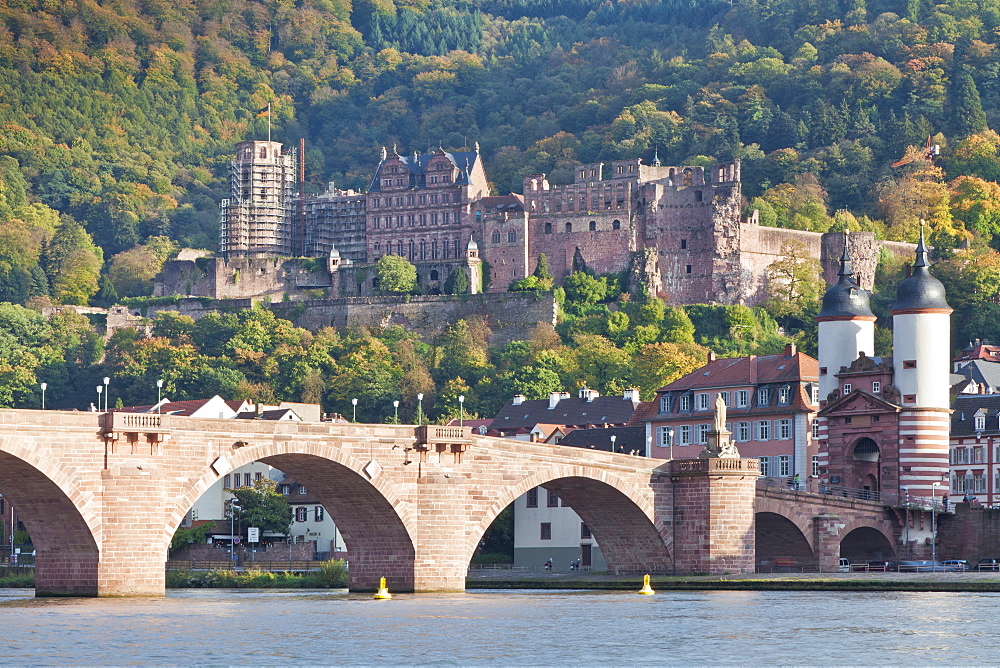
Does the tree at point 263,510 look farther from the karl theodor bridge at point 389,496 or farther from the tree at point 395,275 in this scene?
the tree at point 395,275

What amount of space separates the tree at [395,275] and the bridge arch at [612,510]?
89419 mm

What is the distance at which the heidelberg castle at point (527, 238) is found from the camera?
175000 millimetres

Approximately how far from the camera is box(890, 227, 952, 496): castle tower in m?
103

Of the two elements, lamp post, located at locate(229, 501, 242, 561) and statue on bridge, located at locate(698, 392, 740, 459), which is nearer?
statue on bridge, located at locate(698, 392, 740, 459)

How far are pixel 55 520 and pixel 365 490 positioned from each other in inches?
464

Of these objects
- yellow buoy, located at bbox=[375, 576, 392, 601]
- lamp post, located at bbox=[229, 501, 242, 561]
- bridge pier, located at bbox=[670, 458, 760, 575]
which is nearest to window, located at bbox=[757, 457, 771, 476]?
bridge pier, located at bbox=[670, 458, 760, 575]

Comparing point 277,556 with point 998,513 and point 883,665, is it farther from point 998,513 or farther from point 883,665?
point 883,665

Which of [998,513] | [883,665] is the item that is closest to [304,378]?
[998,513]

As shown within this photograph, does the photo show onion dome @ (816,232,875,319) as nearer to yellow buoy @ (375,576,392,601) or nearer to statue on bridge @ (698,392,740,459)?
statue on bridge @ (698,392,740,459)

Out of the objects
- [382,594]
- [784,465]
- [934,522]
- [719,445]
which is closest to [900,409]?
[934,522]

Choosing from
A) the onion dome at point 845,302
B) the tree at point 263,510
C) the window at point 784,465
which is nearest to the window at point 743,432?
the window at point 784,465

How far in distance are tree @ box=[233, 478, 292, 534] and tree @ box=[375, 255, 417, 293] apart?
2458 inches

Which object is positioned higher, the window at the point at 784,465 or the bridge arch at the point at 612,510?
the window at the point at 784,465

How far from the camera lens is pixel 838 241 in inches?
6860
